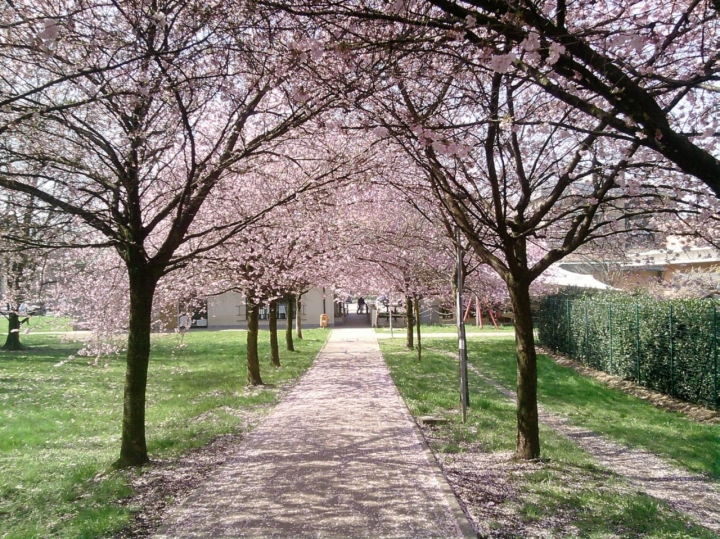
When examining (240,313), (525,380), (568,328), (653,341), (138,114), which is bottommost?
(525,380)

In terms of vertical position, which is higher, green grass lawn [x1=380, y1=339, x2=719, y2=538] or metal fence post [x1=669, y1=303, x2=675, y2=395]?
metal fence post [x1=669, y1=303, x2=675, y2=395]

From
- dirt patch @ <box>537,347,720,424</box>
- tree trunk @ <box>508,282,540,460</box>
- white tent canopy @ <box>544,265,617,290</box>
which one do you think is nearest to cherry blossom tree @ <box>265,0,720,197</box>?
tree trunk @ <box>508,282,540,460</box>

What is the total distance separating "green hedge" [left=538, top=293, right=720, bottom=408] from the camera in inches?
388

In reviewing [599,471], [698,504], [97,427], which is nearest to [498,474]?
[599,471]

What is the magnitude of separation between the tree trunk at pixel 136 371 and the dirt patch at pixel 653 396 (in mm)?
8650

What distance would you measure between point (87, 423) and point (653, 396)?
1091cm

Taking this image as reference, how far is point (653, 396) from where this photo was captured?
444 inches

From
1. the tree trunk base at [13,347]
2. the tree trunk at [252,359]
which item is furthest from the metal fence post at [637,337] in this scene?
the tree trunk base at [13,347]

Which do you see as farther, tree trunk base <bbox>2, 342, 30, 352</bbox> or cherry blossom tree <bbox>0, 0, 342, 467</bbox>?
tree trunk base <bbox>2, 342, 30, 352</bbox>

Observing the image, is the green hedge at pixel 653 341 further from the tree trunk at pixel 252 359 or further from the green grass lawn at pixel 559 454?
the tree trunk at pixel 252 359

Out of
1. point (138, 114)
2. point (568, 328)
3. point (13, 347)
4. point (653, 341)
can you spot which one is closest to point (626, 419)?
point (653, 341)

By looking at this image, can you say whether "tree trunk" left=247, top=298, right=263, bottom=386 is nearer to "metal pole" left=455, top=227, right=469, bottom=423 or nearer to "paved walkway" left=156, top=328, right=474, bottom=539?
"paved walkway" left=156, top=328, right=474, bottom=539

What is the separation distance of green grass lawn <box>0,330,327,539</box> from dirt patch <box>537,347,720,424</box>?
7679mm

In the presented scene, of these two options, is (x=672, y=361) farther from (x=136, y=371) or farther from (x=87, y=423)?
(x=87, y=423)
